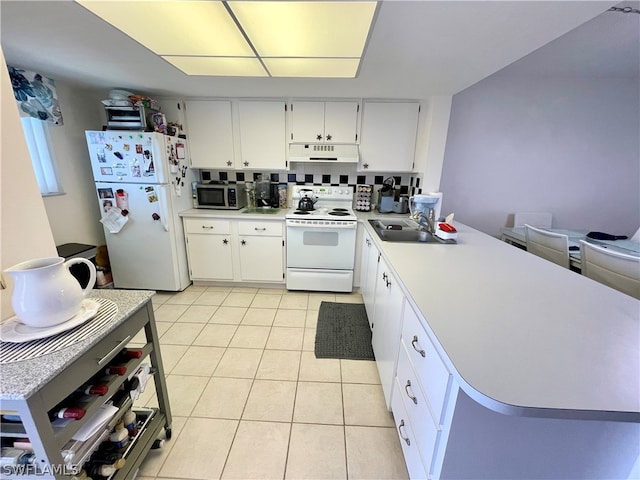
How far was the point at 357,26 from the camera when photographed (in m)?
1.31

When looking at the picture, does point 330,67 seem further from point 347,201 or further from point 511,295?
point 511,295

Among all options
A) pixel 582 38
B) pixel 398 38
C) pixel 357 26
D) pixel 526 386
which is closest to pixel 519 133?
pixel 582 38

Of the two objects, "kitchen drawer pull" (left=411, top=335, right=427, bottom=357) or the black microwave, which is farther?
the black microwave

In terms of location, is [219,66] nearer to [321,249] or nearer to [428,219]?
[321,249]

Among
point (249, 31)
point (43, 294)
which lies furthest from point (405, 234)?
point (43, 294)

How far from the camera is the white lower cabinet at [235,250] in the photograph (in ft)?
9.34

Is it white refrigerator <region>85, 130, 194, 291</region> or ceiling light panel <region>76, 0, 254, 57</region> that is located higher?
ceiling light panel <region>76, 0, 254, 57</region>

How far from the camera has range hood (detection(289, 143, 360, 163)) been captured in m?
2.83

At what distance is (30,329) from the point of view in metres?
0.81

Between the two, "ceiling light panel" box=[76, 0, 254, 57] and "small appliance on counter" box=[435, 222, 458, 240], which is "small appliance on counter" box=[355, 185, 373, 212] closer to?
"small appliance on counter" box=[435, 222, 458, 240]

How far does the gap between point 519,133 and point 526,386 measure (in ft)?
11.1

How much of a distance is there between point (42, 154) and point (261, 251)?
7.02 ft

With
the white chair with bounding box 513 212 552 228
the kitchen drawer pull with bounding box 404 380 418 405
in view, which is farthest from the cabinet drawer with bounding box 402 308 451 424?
the white chair with bounding box 513 212 552 228

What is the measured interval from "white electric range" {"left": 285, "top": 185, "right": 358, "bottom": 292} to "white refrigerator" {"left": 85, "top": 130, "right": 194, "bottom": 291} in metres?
1.22
